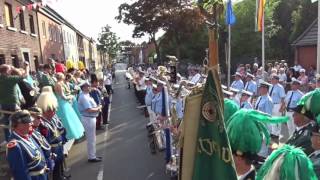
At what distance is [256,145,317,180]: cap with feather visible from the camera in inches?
102

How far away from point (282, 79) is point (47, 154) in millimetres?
15231

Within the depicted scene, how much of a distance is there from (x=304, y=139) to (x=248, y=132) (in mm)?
1705

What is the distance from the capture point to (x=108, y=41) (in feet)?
407

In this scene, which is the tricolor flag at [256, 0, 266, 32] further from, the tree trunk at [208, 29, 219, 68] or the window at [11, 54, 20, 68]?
the tree trunk at [208, 29, 219, 68]

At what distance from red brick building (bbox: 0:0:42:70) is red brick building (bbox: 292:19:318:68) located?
1867cm

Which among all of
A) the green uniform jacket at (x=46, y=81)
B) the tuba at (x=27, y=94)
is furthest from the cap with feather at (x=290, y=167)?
the green uniform jacket at (x=46, y=81)

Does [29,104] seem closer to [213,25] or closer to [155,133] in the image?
[155,133]

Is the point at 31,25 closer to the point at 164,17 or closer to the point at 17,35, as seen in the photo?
the point at 17,35

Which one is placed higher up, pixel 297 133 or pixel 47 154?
pixel 297 133

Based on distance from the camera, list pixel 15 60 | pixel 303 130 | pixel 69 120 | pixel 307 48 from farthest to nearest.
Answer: pixel 307 48, pixel 15 60, pixel 69 120, pixel 303 130

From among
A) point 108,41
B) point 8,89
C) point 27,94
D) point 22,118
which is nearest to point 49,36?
point 27,94

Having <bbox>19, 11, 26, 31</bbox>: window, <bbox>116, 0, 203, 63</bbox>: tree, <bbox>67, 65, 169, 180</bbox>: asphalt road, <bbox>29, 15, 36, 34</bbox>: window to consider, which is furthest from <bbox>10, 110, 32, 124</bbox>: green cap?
<bbox>116, 0, 203, 63</bbox>: tree

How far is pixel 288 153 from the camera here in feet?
8.77

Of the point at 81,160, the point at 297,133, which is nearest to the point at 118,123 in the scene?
the point at 81,160
